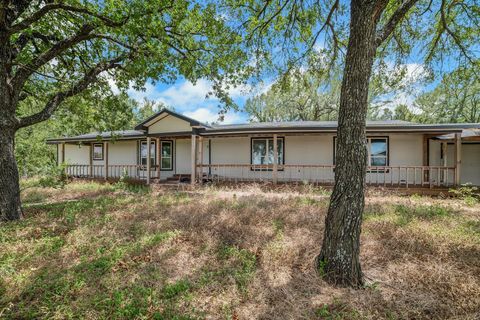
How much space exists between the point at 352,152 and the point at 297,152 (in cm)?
967

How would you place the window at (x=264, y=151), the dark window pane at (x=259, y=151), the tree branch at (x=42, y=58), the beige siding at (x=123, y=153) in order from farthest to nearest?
the beige siding at (x=123, y=153) → the dark window pane at (x=259, y=151) → the window at (x=264, y=151) → the tree branch at (x=42, y=58)

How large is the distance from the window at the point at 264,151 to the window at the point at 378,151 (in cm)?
437

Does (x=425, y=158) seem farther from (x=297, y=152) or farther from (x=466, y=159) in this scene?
(x=297, y=152)

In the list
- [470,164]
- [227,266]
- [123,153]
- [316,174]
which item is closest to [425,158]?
[470,164]

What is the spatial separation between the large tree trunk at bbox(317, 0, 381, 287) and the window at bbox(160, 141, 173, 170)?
43.0 ft

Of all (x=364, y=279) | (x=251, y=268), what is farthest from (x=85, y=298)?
(x=364, y=279)

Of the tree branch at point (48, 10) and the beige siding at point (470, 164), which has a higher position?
the tree branch at point (48, 10)

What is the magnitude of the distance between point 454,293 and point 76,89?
9802mm

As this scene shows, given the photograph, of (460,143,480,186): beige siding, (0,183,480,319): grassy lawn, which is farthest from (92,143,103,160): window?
(460,143,480,186): beige siding

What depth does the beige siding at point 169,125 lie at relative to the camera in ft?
44.8

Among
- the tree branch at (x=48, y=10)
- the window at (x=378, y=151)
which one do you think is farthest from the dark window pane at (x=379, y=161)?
the tree branch at (x=48, y=10)

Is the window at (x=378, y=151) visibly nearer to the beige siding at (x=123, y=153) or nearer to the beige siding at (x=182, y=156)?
the beige siding at (x=182, y=156)

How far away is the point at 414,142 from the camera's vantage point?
11.9 m

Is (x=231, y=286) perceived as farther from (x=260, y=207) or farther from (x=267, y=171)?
(x=267, y=171)
